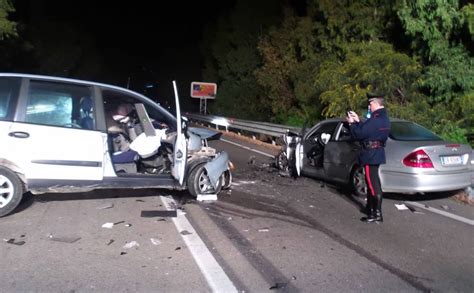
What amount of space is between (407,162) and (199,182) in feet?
10.5

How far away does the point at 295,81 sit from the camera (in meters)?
27.5

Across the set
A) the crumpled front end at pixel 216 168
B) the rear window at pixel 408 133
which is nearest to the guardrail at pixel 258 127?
the rear window at pixel 408 133

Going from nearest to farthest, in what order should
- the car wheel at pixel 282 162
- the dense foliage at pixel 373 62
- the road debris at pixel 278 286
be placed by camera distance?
the road debris at pixel 278 286 → the car wheel at pixel 282 162 → the dense foliage at pixel 373 62

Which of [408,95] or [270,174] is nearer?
[270,174]

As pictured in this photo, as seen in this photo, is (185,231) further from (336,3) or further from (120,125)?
(336,3)

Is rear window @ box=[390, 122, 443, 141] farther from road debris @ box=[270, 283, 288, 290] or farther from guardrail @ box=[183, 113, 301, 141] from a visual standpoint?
guardrail @ box=[183, 113, 301, 141]

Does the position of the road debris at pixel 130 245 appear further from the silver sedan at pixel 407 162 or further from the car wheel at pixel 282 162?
the car wheel at pixel 282 162

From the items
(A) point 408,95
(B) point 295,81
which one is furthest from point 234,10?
(A) point 408,95

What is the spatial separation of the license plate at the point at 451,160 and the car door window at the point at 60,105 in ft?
17.0

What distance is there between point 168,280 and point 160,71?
7836 centimetres

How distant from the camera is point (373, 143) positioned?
7.15m

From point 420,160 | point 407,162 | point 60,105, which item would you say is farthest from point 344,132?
point 60,105

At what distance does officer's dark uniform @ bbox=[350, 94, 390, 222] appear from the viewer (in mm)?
7098

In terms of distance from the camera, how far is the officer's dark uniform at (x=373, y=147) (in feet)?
23.3
